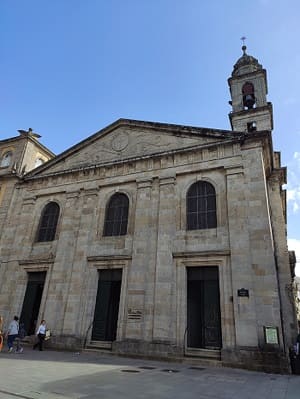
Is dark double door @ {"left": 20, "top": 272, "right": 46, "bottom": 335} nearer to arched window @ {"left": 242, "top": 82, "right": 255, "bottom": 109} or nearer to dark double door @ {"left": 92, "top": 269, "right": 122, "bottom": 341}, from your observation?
dark double door @ {"left": 92, "top": 269, "right": 122, "bottom": 341}

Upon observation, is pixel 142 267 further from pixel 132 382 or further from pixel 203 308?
pixel 132 382

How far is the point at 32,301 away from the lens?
1530 cm

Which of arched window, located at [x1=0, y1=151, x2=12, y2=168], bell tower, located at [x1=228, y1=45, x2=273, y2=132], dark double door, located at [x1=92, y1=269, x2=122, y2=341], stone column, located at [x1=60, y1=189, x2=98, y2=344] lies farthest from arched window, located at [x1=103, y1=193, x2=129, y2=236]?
arched window, located at [x1=0, y1=151, x2=12, y2=168]

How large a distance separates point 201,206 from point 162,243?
2544 millimetres

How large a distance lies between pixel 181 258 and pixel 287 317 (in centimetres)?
551

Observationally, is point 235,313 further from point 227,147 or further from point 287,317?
point 227,147

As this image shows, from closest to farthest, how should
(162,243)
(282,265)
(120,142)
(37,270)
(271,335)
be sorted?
(271,335), (162,243), (282,265), (37,270), (120,142)

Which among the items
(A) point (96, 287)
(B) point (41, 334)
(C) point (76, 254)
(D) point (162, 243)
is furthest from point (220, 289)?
(B) point (41, 334)

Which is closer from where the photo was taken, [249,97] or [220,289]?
[220,289]

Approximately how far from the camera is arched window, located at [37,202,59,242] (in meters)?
16.8

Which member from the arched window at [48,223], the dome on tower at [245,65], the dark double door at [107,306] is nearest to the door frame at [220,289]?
the dark double door at [107,306]

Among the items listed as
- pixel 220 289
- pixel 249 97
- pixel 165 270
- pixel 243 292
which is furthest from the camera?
pixel 249 97

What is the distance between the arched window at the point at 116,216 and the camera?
15023mm

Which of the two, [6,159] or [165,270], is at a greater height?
[6,159]
